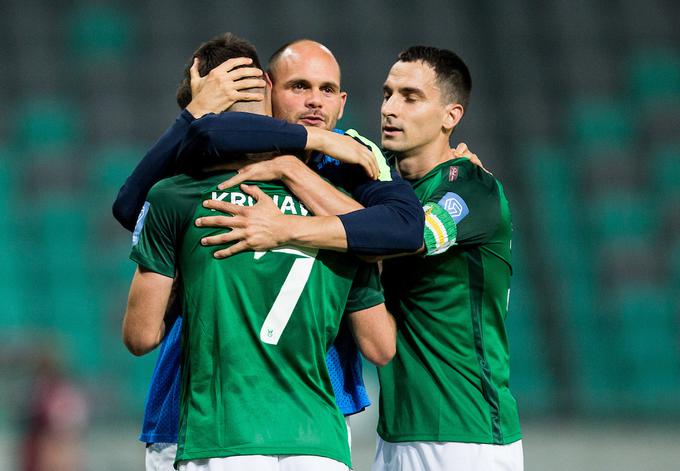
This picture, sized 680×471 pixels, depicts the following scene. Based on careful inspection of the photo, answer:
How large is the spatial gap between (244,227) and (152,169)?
0.44 meters

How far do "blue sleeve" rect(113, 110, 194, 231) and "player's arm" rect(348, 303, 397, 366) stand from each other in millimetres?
724

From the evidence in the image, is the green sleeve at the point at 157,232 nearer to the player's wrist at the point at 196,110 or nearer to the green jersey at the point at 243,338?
the green jersey at the point at 243,338

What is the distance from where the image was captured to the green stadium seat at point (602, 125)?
12695mm

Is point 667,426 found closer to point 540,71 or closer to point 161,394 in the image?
point 540,71

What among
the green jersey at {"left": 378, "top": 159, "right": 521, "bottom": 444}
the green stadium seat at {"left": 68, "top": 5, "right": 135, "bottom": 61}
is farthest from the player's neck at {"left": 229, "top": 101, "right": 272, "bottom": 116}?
the green stadium seat at {"left": 68, "top": 5, "right": 135, "bottom": 61}

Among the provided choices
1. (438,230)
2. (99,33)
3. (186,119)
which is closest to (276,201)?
(186,119)

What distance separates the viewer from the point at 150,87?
12.9 meters

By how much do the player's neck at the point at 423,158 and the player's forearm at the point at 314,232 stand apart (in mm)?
1039

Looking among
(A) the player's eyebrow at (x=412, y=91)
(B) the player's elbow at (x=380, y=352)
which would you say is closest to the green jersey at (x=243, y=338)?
(B) the player's elbow at (x=380, y=352)

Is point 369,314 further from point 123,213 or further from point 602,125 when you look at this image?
point 602,125

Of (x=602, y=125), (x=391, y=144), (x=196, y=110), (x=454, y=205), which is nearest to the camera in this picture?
(x=196, y=110)

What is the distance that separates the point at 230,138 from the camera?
275 cm

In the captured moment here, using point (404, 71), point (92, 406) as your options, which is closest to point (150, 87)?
point (92, 406)

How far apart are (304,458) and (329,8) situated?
11.6 m
